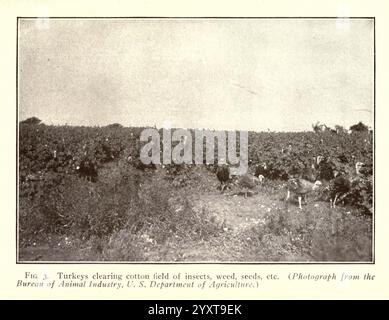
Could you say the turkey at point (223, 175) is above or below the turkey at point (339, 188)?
above

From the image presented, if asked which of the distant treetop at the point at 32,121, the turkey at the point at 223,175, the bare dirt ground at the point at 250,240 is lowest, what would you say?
the bare dirt ground at the point at 250,240

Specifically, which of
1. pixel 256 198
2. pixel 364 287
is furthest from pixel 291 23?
pixel 364 287

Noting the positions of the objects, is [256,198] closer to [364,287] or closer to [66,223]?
[364,287]

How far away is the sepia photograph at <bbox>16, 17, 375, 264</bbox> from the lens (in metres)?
4.89

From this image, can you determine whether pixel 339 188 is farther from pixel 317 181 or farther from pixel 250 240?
pixel 250 240

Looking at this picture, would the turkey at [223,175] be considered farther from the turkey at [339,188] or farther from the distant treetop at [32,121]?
the distant treetop at [32,121]

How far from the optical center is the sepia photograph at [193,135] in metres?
4.89

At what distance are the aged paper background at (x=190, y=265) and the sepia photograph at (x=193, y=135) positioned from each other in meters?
0.08

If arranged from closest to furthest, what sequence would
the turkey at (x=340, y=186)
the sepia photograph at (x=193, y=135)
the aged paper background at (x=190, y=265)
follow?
the aged paper background at (x=190, y=265) < the sepia photograph at (x=193, y=135) < the turkey at (x=340, y=186)

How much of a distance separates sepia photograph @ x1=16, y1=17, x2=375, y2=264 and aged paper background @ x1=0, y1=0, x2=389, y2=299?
0.08 m

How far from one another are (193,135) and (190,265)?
1.48 m

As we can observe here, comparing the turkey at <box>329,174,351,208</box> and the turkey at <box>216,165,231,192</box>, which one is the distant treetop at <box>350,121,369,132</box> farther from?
the turkey at <box>216,165,231,192</box>

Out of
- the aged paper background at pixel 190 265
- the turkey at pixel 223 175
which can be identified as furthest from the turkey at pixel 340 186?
the turkey at pixel 223 175
